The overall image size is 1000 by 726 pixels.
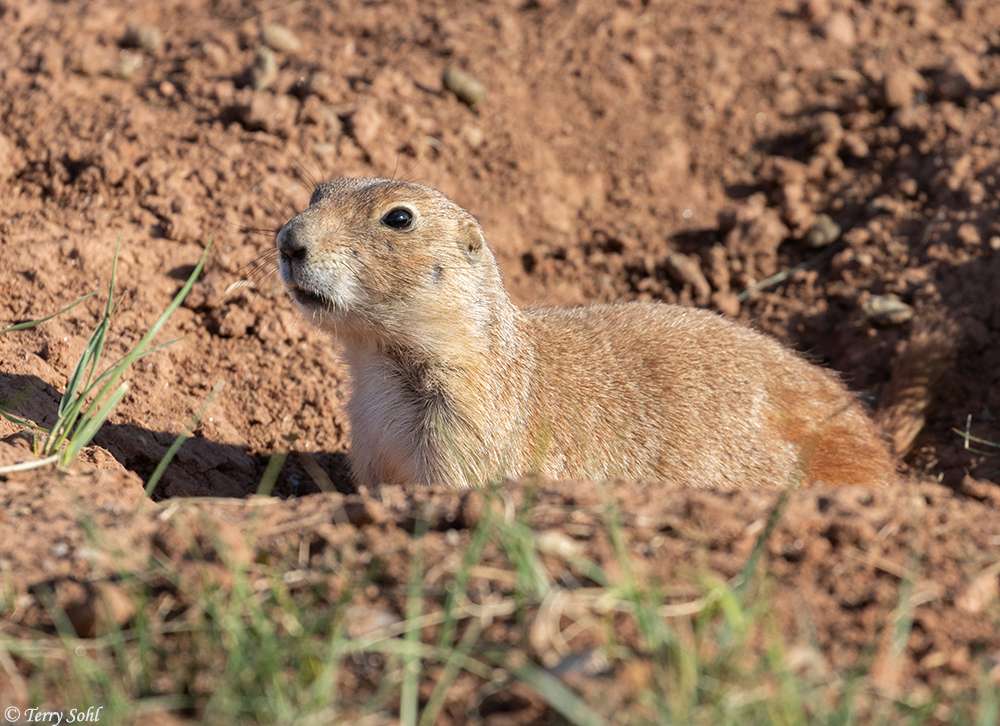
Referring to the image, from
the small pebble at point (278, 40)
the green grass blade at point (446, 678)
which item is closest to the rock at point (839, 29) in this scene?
the small pebble at point (278, 40)

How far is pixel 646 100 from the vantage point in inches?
287

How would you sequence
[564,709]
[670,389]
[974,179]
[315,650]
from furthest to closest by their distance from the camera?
[974,179] < [670,389] < [315,650] < [564,709]

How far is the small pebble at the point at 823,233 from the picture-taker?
6602mm

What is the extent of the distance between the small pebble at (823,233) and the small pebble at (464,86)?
2.61 m

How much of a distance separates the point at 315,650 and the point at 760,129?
611 centimetres

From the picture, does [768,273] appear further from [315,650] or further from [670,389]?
[315,650]

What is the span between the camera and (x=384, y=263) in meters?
4.20

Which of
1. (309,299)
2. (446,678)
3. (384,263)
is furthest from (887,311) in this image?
(446,678)

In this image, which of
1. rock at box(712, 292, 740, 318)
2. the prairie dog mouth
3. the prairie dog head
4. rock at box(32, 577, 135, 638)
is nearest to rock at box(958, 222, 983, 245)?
rock at box(712, 292, 740, 318)

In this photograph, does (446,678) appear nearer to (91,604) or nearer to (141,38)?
(91,604)

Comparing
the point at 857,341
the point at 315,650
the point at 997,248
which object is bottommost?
the point at 315,650

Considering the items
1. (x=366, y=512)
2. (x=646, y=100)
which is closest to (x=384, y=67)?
(x=646, y=100)

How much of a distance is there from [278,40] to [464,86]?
55.7 inches

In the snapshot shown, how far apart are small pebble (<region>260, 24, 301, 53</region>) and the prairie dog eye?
325 centimetres
